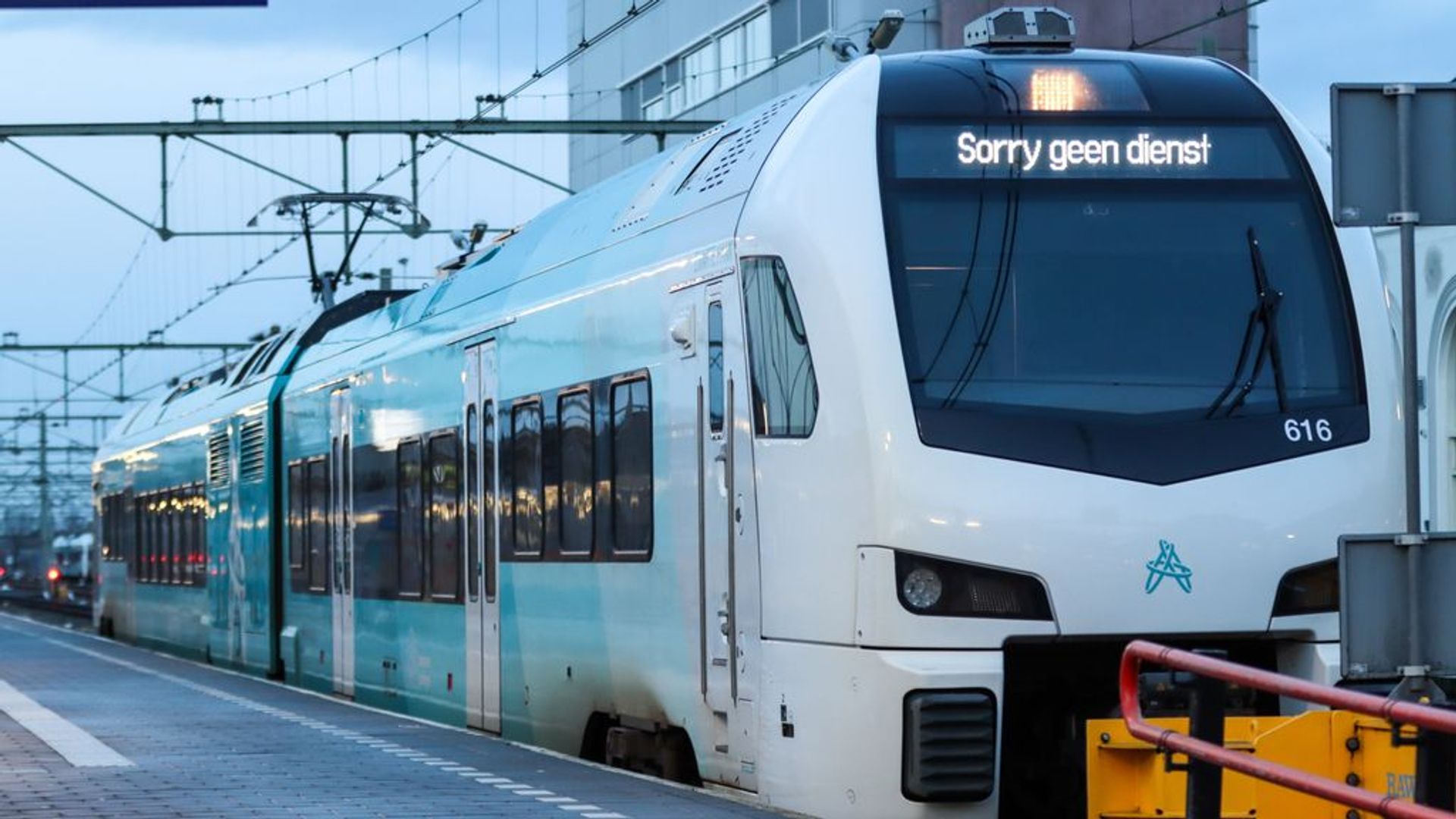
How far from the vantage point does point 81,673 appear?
24422mm

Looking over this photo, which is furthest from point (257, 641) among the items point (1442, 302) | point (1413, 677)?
point (1413, 677)

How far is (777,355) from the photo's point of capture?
10641 millimetres

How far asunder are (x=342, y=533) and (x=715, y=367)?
1011 centimetres

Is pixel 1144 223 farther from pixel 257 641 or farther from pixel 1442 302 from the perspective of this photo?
pixel 1442 302

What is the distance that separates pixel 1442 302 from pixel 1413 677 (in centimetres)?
2300

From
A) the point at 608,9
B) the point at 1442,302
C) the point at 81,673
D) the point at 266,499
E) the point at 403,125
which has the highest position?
the point at 608,9

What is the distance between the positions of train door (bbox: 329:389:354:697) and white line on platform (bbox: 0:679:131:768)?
2.62 metres

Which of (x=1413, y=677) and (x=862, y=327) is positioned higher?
(x=862, y=327)

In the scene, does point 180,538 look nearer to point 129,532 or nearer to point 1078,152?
point 129,532

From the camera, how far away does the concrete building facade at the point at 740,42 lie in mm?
41188

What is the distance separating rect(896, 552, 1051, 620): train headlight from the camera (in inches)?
390

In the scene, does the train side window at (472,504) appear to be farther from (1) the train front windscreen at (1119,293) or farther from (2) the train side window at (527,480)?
(1) the train front windscreen at (1119,293)

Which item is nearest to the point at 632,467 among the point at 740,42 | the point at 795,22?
the point at 795,22

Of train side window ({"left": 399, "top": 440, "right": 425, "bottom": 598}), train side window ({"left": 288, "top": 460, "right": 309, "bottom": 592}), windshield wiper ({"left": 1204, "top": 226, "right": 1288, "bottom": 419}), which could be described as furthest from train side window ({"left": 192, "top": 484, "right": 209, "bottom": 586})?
windshield wiper ({"left": 1204, "top": 226, "right": 1288, "bottom": 419})
